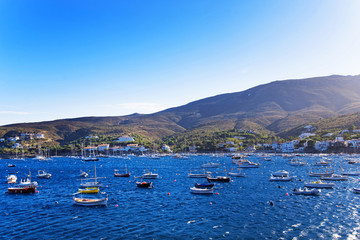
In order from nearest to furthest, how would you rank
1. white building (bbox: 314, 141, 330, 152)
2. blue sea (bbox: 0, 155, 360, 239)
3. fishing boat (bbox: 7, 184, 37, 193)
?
blue sea (bbox: 0, 155, 360, 239) → fishing boat (bbox: 7, 184, 37, 193) → white building (bbox: 314, 141, 330, 152)

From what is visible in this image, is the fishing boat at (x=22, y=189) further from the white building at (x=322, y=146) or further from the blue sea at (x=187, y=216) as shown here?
the white building at (x=322, y=146)

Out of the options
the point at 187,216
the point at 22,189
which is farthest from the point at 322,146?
the point at 22,189

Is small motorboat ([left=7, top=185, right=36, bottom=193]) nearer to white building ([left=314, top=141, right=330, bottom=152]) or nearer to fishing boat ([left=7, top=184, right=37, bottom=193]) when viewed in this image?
fishing boat ([left=7, top=184, right=37, bottom=193])

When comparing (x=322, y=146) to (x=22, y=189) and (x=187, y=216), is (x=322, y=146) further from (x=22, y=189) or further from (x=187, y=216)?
(x=22, y=189)

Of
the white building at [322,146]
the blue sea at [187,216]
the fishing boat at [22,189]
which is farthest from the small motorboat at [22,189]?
the white building at [322,146]

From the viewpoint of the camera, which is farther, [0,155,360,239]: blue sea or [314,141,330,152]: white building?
[314,141,330,152]: white building

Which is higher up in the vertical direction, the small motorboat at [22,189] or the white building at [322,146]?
the small motorboat at [22,189]

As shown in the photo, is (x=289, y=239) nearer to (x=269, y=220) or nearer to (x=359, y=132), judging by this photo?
(x=269, y=220)

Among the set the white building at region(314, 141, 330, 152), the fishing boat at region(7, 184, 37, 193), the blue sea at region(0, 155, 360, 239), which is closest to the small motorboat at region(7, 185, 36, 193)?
the fishing boat at region(7, 184, 37, 193)

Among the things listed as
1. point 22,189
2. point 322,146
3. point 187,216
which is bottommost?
point 322,146

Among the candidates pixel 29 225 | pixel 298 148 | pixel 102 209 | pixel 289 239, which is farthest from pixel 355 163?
pixel 29 225

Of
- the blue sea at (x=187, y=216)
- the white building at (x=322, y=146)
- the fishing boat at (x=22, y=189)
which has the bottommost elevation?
the white building at (x=322, y=146)
